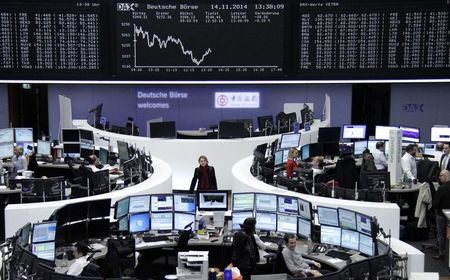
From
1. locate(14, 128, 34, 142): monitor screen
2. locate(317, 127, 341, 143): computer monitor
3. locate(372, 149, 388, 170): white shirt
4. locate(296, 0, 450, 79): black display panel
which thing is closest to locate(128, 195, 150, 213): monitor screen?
locate(372, 149, 388, 170): white shirt

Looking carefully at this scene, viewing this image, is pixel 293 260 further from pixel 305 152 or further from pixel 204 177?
pixel 305 152

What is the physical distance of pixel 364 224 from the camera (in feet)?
29.5

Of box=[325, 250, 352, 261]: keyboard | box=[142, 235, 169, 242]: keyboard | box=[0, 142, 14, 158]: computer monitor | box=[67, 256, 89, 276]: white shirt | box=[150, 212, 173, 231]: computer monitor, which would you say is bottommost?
box=[325, 250, 352, 261]: keyboard

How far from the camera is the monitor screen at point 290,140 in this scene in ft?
47.7

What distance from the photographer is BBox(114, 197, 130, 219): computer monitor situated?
9.79m

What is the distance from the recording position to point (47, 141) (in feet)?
49.8

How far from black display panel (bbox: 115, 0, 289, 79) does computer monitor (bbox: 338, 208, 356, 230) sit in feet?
22.8

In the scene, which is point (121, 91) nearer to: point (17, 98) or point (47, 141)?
point (17, 98)

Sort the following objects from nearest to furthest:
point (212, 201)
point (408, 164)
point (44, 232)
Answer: point (44, 232)
point (212, 201)
point (408, 164)

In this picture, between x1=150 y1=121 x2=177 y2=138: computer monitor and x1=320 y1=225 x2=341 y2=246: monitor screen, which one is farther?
x1=150 y1=121 x2=177 y2=138: computer monitor

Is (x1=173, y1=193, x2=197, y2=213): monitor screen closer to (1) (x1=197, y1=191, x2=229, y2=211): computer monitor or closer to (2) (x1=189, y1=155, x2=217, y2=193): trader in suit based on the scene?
(1) (x1=197, y1=191, x2=229, y2=211): computer monitor

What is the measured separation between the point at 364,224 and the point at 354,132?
8.12 m

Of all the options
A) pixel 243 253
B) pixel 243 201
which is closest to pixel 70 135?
pixel 243 201

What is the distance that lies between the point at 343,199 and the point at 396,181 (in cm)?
276
